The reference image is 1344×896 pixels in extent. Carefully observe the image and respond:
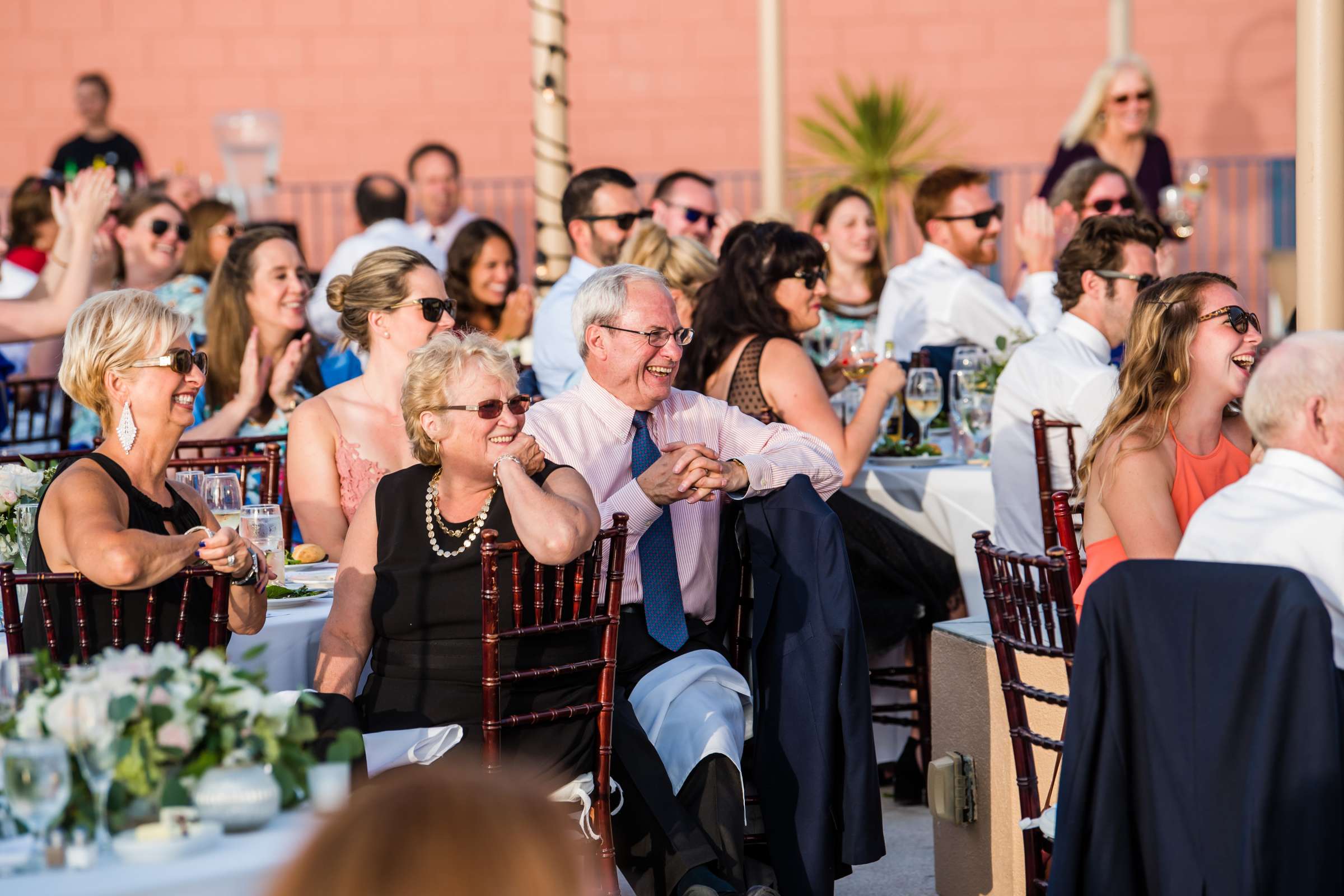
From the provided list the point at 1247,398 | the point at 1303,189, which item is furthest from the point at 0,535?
the point at 1303,189

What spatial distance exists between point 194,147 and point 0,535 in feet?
30.9

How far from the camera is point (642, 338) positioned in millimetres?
3496

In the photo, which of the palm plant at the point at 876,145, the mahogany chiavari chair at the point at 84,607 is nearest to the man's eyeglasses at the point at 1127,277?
the mahogany chiavari chair at the point at 84,607

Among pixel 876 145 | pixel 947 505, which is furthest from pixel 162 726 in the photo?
pixel 876 145

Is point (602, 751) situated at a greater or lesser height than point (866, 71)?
lesser

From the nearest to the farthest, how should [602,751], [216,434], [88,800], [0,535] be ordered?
1. [88,800]
2. [602,751]
3. [0,535]
4. [216,434]

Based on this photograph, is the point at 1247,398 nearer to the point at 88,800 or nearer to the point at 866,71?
A: the point at 88,800

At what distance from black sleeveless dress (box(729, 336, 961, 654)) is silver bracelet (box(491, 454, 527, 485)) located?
1654 millimetres

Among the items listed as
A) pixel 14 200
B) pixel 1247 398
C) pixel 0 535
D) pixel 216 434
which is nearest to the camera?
pixel 1247 398

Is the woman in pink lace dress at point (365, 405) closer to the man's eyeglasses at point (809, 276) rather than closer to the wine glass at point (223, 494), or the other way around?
the wine glass at point (223, 494)

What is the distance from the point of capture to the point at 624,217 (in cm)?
560

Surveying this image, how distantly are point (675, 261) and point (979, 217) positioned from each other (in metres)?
1.51

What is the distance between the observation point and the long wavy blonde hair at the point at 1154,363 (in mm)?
3035

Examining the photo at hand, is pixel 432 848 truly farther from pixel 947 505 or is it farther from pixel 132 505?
pixel 947 505
